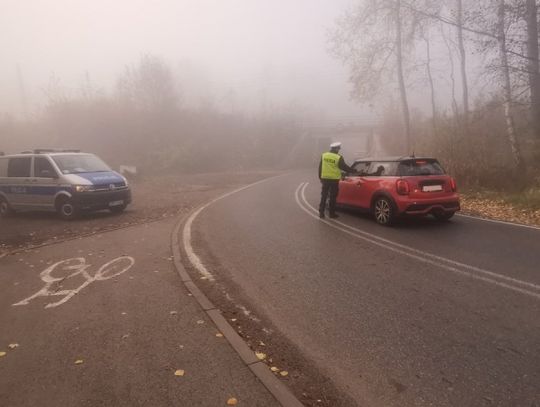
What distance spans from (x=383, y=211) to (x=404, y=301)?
470cm

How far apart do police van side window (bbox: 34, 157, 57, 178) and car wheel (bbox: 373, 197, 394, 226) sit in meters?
9.06

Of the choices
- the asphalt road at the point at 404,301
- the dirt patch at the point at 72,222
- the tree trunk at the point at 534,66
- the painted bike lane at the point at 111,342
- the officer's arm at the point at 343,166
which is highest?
the tree trunk at the point at 534,66

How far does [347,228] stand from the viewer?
938 centimetres

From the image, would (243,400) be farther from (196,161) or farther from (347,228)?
(196,161)

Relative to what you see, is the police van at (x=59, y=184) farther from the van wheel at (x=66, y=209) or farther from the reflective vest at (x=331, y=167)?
the reflective vest at (x=331, y=167)

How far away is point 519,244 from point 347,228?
3361 mm

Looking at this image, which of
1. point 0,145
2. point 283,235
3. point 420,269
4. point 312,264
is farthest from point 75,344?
A: point 0,145

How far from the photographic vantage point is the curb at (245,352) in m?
3.20

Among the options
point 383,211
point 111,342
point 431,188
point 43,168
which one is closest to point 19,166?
point 43,168

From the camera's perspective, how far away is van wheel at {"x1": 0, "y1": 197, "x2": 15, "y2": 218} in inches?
514

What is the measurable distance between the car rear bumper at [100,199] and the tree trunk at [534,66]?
45.9ft

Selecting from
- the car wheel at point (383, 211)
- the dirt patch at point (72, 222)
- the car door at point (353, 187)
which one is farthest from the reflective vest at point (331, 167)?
the dirt patch at point (72, 222)

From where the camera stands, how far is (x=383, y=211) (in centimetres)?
952

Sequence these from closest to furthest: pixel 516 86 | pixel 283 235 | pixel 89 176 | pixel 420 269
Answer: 1. pixel 420 269
2. pixel 283 235
3. pixel 89 176
4. pixel 516 86
